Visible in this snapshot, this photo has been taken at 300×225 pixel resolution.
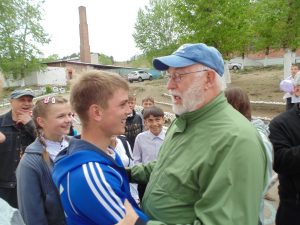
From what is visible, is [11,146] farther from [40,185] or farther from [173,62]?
[173,62]

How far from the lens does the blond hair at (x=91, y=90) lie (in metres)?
1.80

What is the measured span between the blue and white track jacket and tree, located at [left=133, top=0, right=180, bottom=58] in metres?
39.3

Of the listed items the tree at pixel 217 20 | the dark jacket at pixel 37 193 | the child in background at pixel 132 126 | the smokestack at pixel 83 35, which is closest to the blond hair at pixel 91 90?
the dark jacket at pixel 37 193

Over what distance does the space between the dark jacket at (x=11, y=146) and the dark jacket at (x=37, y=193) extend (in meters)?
1.38

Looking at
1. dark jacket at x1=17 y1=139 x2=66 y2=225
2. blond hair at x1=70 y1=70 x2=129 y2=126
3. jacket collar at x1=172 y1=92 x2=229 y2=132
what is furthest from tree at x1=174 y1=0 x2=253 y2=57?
blond hair at x1=70 y1=70 x2=129 y2=126

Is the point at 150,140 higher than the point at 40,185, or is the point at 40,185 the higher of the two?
the point at 40,185

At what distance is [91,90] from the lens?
1.80m

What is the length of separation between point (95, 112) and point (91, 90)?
0.12 metres

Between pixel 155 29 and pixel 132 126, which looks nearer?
pixel 132 126

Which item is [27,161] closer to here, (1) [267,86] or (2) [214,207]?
(2) [214,207]

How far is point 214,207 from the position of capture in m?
1.50

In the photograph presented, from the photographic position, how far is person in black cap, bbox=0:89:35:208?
394 cm

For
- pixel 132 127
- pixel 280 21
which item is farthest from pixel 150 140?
pixel 280 21

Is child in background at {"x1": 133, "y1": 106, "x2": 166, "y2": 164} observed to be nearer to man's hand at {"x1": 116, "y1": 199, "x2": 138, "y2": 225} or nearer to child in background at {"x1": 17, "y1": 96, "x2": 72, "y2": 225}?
child in background at {"x1": 17, "y1": 96, "x2": 72, "y2": 225}
